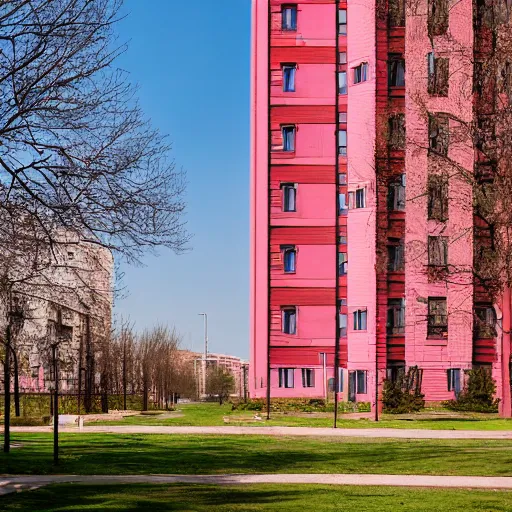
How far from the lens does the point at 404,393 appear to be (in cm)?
5484

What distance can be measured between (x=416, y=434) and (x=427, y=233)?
66.4 ft

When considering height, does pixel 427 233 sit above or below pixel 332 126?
below

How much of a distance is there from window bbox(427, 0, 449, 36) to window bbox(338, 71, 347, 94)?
523 centimetres

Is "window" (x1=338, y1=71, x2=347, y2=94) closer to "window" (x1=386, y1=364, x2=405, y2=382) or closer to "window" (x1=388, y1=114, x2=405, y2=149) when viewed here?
"window" (x1=388, y1=114, x2=405, y2=149)

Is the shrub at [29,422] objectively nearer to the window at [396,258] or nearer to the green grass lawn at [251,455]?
the green grass lawn at [251,455]

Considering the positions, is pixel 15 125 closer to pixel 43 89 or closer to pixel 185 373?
pixel 43 89

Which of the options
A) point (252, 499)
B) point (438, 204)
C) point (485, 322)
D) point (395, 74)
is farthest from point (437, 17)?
point (252, 499)

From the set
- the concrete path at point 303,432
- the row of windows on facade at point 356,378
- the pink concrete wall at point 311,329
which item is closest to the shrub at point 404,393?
the row of windows on facade at point 356,378

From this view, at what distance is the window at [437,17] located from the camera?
55356 mm

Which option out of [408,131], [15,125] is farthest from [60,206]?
[408,131]

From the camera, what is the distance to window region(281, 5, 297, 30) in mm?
58688

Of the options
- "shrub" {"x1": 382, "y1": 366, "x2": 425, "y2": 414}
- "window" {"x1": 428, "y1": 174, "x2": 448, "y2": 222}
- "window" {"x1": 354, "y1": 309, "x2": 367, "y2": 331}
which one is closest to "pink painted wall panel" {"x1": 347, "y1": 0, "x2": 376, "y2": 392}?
"window" {"x1": 354, "y1": 309, "x2": 367, "y2": 331}

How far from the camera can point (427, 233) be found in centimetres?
5494

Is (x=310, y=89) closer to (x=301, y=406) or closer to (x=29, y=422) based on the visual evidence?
(x=301, y=406)
